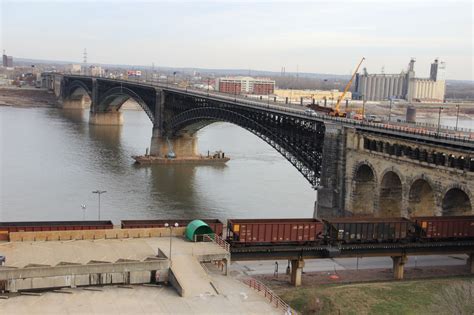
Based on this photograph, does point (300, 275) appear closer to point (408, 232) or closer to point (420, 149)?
point (408, 232)

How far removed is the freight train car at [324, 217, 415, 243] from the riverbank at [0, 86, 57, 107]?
152 meters

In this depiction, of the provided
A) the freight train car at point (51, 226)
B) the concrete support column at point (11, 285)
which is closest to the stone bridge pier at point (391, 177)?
the freight train car at point (51, 226)

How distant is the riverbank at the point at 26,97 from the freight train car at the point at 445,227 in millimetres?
153213

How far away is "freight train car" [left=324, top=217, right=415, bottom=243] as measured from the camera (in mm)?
36906

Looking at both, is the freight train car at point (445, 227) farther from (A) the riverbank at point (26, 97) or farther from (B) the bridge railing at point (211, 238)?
(A) the riverbank at point (26, 97)

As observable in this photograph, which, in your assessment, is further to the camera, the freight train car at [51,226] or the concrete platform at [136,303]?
the freight train car at [51,226]

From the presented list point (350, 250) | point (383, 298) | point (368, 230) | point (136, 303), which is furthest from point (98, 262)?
point (368, 230)

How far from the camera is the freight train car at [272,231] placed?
114 ft

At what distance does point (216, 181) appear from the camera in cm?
7175

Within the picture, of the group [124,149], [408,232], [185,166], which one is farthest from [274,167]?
[408,232]

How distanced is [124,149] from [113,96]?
33.1 meters

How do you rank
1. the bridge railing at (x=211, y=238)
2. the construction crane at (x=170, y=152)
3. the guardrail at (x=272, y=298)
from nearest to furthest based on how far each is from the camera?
the guardrail at (x=272, y=298), the bridge railing at (x=211, y=238), the construction crane at (x=170, y=152)

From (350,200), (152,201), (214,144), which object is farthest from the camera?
(214,144)

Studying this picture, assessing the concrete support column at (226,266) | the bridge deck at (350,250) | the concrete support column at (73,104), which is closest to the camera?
the concrete support column at (226,266)
